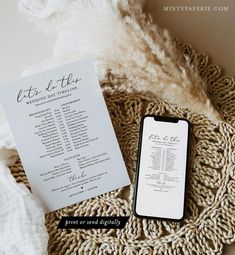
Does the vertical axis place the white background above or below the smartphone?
above

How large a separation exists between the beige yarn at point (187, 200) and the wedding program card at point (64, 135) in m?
0.02

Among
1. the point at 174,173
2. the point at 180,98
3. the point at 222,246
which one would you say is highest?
the point at 180,98

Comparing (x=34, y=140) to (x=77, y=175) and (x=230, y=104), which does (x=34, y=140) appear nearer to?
(x=77, y=175)

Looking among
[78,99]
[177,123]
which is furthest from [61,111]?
[177,123]

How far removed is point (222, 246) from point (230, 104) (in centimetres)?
21

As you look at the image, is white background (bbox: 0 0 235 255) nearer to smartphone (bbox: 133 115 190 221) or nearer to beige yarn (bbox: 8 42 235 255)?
beige yarn (bbox: 8 42 235 255)

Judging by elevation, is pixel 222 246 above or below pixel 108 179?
below

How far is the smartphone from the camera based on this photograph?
0.61 meters

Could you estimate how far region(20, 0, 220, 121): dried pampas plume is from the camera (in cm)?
64

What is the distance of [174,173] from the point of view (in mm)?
624

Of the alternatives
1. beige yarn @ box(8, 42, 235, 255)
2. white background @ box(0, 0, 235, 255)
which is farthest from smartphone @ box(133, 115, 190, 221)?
white background @ box(0, 0, 235, 255)

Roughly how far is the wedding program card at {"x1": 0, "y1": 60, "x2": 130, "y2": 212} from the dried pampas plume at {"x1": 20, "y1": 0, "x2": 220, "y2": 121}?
0.03 metres

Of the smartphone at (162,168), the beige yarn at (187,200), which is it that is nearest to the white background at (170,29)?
the beige yarn at (187,200)

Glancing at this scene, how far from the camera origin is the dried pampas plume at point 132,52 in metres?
0.64
